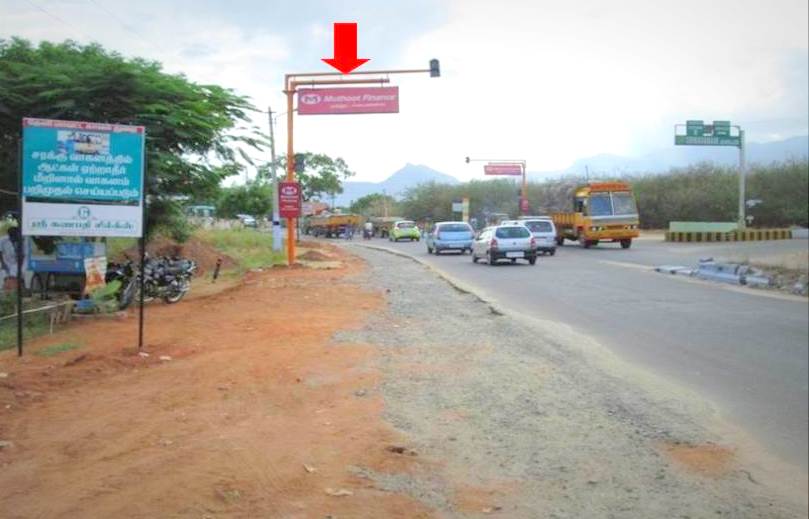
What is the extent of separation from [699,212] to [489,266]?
14546mm

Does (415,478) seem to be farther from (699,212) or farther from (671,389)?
(699,212)

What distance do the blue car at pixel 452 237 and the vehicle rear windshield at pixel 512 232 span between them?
7.74 m

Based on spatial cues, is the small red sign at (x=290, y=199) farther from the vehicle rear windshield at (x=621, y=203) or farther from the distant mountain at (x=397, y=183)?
the distant mountain at (x=397, y=183)

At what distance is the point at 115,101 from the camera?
42.5 ft

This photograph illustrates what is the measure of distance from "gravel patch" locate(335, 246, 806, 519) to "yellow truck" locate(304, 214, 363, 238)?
56.7 m

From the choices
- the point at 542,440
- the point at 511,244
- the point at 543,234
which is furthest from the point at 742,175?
the point at 543,234

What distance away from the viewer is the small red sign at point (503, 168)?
60.5 meters

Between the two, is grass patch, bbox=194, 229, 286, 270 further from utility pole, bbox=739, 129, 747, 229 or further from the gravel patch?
utility pole, bbox=739, 129, 747, 229

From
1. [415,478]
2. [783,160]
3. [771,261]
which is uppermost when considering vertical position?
[783,160]

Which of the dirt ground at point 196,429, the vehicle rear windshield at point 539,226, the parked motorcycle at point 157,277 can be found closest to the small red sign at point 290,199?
the parked motorcycle at point 157,277

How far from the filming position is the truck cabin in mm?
29812

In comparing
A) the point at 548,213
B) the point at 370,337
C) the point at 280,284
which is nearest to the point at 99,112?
the point at 280,284

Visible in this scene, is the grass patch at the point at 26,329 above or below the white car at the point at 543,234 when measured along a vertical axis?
below

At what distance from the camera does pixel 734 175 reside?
6824 millimetres
